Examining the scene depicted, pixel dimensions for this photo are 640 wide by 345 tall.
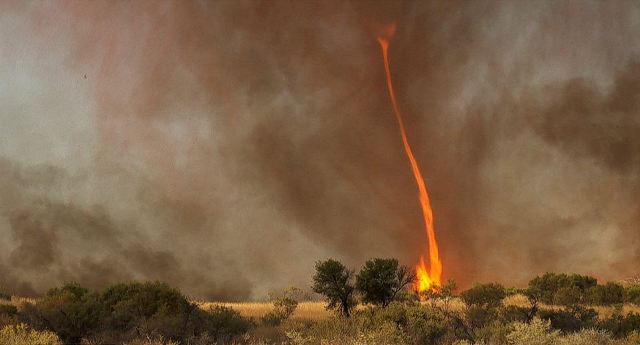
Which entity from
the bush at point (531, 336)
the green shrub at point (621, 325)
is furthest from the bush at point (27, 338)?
the green shrub at point (621, 325)

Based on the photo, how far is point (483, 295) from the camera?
112 ft

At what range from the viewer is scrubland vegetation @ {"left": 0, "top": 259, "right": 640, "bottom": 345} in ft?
67.1

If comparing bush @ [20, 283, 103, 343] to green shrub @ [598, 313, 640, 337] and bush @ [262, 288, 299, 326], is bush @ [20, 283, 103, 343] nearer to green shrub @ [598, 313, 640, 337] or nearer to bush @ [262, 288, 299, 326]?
bush @ [262, 288, 299, 326]

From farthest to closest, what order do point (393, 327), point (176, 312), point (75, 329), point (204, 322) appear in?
1. point (176, 312)
2. point (204, 322)
3. point (75, 329)
4. point (393, 327)

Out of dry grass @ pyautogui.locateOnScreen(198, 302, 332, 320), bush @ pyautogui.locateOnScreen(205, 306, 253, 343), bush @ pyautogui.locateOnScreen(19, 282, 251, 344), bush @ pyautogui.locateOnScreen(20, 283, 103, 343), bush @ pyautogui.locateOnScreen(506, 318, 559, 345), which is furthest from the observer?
dry grass @ pyautogui.locateOnScreen(198, 302, 332, 320)

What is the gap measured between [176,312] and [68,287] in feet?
39.9

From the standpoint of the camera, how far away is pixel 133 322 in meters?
24.0

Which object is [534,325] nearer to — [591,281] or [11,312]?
[11,312]

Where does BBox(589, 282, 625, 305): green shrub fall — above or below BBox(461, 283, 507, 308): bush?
above

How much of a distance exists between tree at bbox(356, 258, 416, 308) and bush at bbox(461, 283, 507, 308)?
146 inches

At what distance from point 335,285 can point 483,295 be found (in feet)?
31.3

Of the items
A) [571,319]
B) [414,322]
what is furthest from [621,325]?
[414,322]

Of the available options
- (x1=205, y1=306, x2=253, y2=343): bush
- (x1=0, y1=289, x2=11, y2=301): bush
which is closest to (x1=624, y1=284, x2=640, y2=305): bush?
(x1=205, y1=306, x2=253, y2=343): bush

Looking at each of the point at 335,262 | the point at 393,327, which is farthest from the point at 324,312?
the point at 393,327
